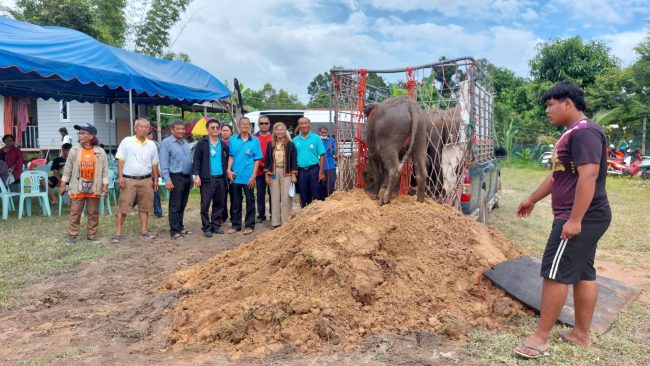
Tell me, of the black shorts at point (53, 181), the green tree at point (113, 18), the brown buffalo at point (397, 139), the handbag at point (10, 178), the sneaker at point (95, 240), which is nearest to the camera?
the brown buffalo at point (397, 139)

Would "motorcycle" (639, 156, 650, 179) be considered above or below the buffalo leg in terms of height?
below

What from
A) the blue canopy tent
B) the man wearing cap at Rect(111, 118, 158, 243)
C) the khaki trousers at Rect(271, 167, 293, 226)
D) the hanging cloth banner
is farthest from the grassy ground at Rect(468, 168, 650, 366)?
the hanging cloth banner

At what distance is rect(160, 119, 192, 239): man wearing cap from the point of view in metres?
7.02

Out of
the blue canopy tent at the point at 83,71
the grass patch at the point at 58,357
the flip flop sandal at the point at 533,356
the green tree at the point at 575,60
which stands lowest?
the grass patch at the point at 58,357

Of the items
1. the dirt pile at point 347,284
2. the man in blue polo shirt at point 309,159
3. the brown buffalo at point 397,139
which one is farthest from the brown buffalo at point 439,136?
the man in blue polo shirt at point 309,159

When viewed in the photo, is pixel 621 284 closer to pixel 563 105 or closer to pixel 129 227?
pixel 563 105

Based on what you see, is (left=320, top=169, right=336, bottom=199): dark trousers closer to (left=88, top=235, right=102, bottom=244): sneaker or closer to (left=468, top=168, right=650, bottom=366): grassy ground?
(left=468, top=168, right=650, bottom=366): grassy ground

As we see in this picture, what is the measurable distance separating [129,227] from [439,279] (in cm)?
571

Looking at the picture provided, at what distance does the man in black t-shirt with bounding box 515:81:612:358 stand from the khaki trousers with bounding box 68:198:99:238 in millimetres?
5901

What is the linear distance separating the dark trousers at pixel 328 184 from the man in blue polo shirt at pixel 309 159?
7.6 inches

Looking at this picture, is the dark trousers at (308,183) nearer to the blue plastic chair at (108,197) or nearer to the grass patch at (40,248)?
the grass patch at (40,248)

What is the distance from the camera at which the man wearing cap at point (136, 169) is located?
6.85 metres

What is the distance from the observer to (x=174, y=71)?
38.9 ft

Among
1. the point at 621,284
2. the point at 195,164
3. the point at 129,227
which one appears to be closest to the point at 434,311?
the point at 621,284
